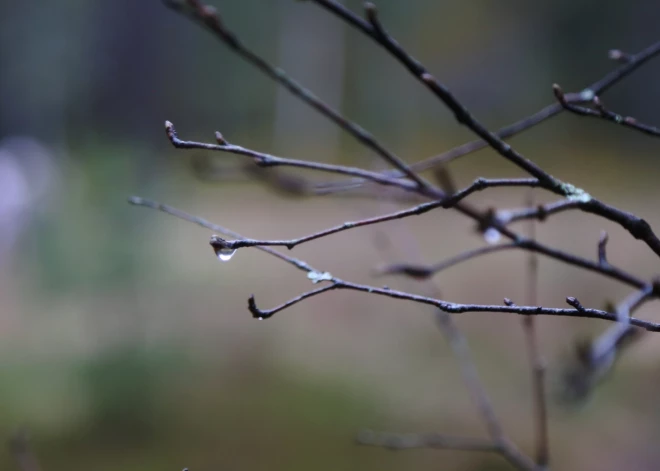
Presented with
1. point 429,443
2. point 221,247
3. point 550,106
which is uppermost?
point 550,106

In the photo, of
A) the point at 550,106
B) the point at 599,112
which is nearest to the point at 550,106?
the point at 550,106

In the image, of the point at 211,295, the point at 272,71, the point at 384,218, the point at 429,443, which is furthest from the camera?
the point at 211,295

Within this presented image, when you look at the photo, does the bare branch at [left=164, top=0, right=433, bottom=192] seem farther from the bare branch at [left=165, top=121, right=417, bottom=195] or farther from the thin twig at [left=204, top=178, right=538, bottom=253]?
the thin twig at [left=204, top=178, right=538, bottom=253]

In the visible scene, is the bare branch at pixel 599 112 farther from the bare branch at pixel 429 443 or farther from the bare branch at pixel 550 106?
the bare branch at pixel 429 443

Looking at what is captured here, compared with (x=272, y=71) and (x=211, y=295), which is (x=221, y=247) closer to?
(x=272, y=71)

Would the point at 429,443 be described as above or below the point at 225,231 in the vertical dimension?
below

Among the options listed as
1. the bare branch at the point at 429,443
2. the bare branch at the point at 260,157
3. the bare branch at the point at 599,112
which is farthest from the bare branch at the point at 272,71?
the bare branch at the point at 429,443

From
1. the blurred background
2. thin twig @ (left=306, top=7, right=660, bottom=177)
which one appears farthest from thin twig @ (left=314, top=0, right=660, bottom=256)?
the blurred background

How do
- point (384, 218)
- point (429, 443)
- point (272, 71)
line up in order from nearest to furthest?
1. point (384, 218)
2. point (272, 71)
3. point (429, 443)

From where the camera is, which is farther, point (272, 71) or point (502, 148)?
point (272, 71)
